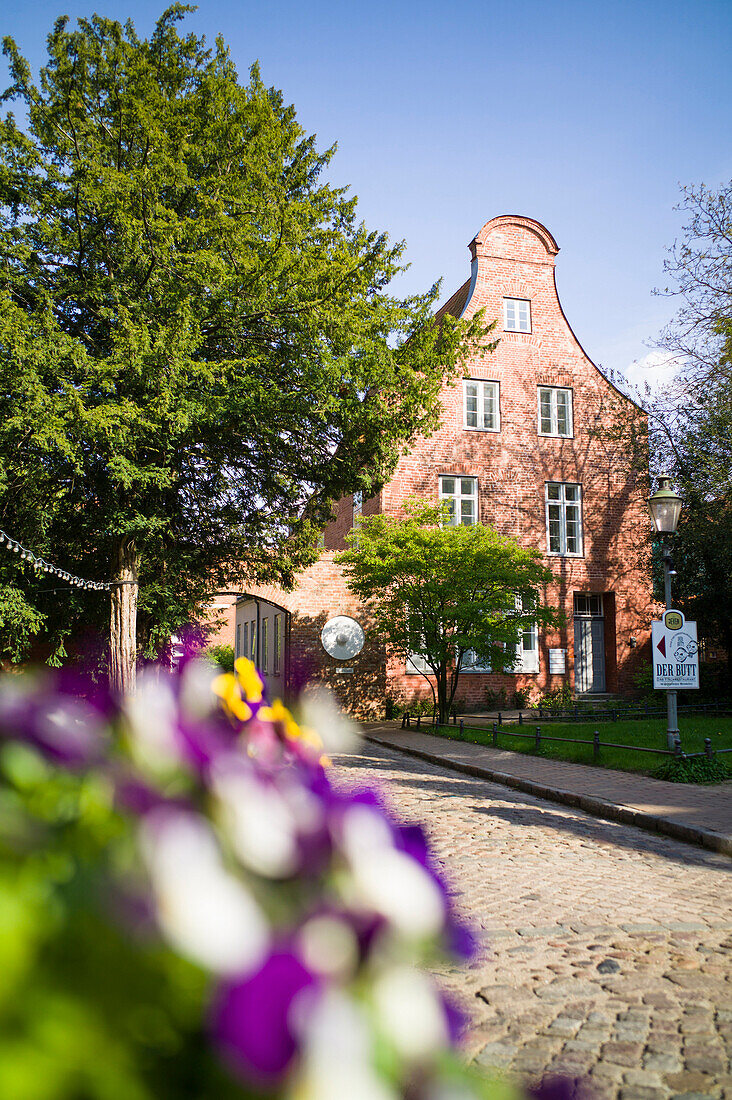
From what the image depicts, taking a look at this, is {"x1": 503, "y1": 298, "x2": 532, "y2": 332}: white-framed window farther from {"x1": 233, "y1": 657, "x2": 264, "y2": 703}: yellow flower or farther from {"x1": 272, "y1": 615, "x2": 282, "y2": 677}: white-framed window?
{"x1": 233, "y1": 657, "x2": 264, "y2": 703}: yellow flower

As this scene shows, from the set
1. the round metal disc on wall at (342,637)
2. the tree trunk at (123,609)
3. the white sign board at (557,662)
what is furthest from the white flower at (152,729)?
the white sign board at (557,662)

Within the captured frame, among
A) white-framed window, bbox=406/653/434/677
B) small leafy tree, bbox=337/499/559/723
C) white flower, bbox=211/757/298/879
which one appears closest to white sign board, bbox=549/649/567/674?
white-framed window, bbox=406/653/434/677

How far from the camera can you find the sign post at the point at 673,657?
11016 millimetres

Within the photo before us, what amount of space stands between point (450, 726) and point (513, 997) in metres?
14.6

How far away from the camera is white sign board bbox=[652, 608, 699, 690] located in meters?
11.0

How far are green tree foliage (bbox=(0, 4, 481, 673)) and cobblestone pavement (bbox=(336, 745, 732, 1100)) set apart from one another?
25.7 ft

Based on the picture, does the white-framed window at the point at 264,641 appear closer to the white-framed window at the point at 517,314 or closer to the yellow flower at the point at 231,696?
the white-framed window at the point at 517,314

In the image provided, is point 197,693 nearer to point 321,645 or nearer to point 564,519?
point 321,645

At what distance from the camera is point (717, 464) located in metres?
22.4

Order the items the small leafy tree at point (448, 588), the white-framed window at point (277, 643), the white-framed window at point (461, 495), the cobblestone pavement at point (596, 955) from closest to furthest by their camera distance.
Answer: the cobblestone pavement at point (596, 955), the small leafy tree at point (448, 588), the white-framed window at point (461, 495), the white-framed window at point (277, 643)

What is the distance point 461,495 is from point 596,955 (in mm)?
20267

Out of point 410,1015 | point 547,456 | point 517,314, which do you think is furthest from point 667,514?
point 517,314

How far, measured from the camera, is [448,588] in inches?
709

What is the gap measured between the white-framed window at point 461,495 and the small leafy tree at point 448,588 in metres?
4.84
